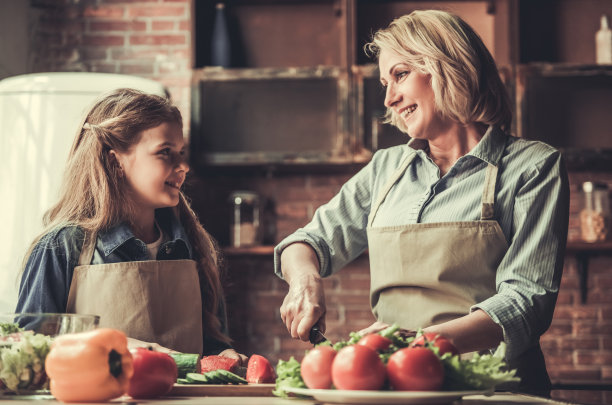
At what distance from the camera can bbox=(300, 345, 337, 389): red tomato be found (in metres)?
1.00

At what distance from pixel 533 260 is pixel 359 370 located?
750 mm

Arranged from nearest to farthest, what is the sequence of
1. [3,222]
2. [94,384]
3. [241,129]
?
[94,384], [3,222], [241,129]

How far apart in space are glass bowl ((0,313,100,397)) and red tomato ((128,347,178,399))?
0.33ft

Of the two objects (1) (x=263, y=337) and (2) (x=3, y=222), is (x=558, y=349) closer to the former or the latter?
(1) (x=263, y=337)

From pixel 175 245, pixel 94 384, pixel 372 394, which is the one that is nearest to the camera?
pixel 372 394

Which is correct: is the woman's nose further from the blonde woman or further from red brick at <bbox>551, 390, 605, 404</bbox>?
red brick at <bbox>551, 390, 605, 404</bbox>

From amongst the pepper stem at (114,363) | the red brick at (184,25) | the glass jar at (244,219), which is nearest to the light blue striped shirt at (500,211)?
the pepper stem at (114,363)

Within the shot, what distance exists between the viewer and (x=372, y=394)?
930 mm

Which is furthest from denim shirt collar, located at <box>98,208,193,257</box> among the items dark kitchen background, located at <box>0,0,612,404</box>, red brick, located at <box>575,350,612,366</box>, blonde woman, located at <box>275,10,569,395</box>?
red brick, located at <box>575,350,612,366</box>

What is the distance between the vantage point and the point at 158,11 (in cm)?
364

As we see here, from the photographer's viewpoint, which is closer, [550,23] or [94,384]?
[94,384]

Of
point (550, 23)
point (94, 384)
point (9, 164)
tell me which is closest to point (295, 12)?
point (550, 23)

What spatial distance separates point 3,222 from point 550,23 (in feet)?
8.35

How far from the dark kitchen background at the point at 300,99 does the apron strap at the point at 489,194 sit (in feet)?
5.25
